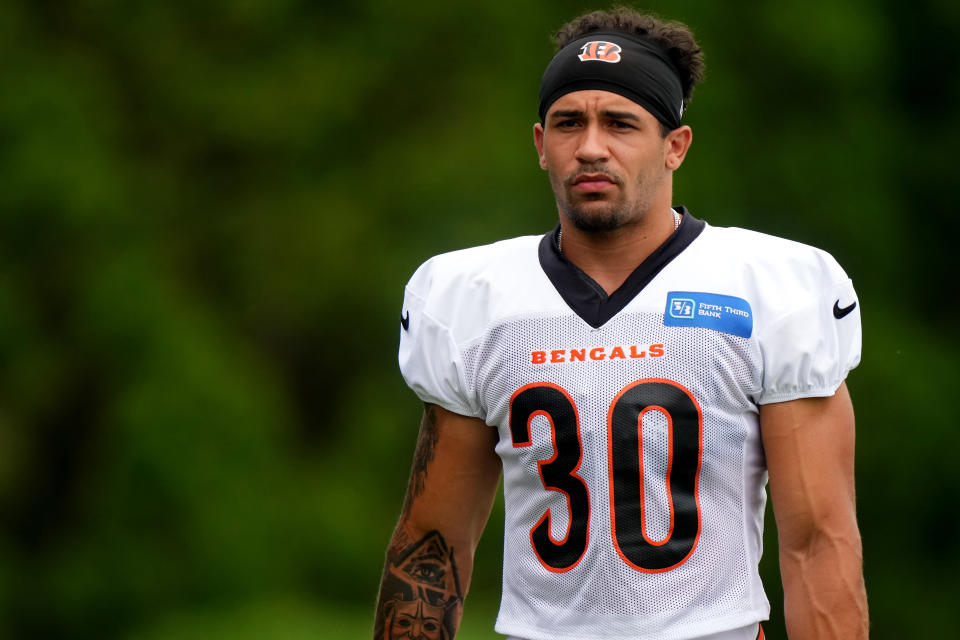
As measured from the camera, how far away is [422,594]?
2.60 m

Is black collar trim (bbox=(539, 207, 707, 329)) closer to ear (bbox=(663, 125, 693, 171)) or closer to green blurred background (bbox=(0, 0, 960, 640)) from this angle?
ear (bbox=(663, 125, 693, 171))

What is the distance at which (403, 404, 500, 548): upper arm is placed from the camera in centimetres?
257

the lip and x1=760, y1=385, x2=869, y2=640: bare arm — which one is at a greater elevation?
the lip

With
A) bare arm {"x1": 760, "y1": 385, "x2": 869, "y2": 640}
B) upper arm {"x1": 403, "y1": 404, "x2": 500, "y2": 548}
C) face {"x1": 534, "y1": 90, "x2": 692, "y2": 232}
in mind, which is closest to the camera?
bare arm {"x1": 760, "y1": 385, "x2": 869, "y2": 640}

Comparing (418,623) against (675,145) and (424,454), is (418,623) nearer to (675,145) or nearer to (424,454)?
(424,454)

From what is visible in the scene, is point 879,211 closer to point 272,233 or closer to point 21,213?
point 272,233

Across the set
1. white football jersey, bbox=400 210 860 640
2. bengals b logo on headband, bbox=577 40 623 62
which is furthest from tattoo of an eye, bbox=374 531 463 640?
bengals b logo on headband, bbox=577 40 623 62

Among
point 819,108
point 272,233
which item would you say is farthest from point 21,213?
point 819,108

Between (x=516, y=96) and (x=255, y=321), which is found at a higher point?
(x=516, y=96)

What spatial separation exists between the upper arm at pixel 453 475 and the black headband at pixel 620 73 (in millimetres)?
558

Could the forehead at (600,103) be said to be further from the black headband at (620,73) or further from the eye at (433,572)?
the eye at (433,572)

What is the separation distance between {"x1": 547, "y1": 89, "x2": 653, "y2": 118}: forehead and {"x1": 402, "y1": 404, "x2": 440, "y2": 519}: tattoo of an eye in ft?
1.89

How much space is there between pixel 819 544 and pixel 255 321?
385 cm

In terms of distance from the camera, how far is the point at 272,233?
5.88m
